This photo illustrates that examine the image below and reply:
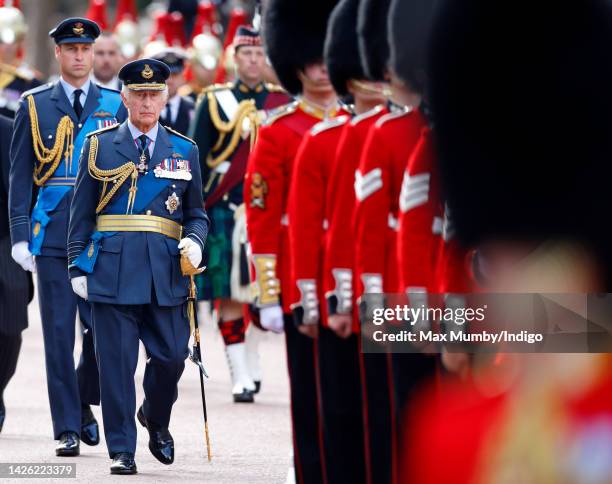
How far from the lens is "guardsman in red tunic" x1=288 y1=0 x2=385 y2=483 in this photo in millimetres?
A: 6730

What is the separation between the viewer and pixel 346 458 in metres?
6.75

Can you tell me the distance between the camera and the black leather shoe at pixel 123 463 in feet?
27.8

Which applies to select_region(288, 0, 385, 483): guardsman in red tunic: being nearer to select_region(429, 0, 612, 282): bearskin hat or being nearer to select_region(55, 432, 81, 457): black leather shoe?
select_region(429, 0, 612, 282): bearskin hat

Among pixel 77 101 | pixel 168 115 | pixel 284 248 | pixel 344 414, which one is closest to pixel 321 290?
pixel 344 414

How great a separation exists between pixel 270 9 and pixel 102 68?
5774 millimetres

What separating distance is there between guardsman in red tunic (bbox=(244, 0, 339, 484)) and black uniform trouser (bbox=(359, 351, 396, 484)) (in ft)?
2.06

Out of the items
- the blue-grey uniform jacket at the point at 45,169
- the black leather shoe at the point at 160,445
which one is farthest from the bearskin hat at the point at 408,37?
the blue-grey uniform jacket at the point at 45,169

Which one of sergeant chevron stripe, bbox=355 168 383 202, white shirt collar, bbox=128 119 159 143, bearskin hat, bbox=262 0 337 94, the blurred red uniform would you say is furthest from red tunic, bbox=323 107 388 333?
white shirt collar, bbox=128 119 159 143

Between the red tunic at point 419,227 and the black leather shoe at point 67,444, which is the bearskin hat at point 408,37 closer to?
the red tunic at point 419,227

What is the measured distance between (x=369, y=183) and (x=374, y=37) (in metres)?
0.64

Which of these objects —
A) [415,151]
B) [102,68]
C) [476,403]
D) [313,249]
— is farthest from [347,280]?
[102,68]

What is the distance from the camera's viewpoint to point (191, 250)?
8.46 m

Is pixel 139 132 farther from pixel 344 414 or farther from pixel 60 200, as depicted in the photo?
pixel 344 414

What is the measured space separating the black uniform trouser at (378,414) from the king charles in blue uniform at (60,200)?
2.73 metres
